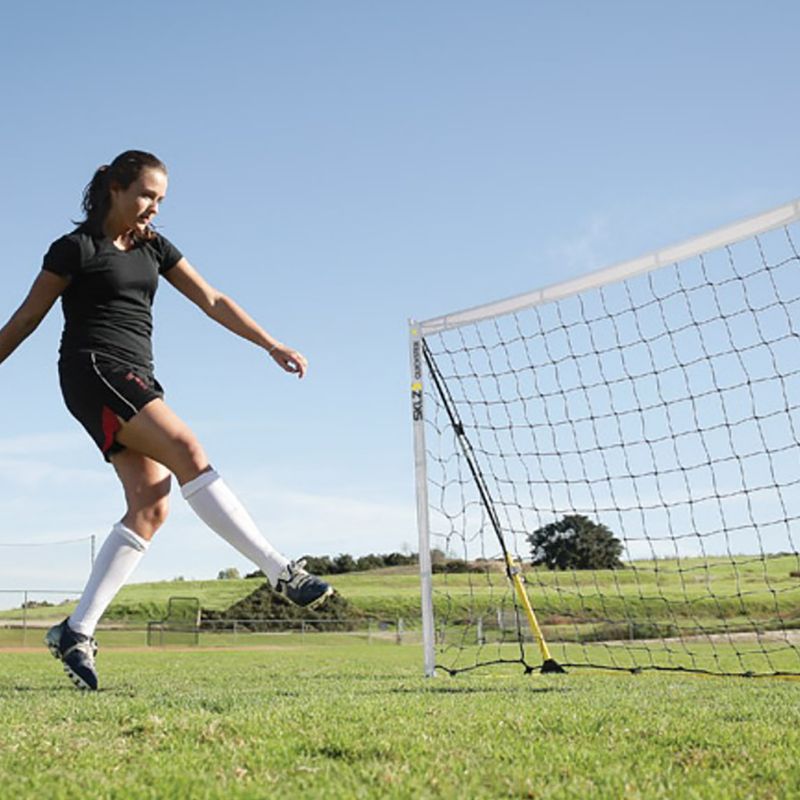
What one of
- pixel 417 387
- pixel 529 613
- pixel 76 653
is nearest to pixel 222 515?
pixel 76 653

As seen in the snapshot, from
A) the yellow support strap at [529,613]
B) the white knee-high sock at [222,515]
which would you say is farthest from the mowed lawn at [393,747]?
the yellow support strap at [529,613]

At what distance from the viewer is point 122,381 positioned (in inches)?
172

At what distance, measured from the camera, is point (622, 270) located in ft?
24.2

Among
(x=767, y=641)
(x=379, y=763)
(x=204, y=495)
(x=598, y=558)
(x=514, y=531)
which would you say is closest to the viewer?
(x=379, y=763)

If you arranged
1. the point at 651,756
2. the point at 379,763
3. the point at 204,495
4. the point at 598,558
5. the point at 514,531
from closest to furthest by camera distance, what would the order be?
the point at 379,763
the point at 651,756
the point at 204,495
the point at 514,531
the point at 598,558

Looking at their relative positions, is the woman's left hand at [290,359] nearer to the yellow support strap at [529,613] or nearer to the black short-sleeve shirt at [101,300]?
the black short-sleeve shirt at [101,300]

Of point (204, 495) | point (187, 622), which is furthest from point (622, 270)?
point (187, 622)

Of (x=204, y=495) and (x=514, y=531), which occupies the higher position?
(x=514, y=531)

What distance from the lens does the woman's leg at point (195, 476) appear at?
4.32 metres

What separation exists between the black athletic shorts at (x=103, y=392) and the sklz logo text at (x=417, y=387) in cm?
336

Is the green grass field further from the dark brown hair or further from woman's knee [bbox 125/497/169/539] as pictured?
the dark brown hair

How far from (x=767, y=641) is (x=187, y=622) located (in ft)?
77.0

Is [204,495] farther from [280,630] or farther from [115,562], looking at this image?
[280,630]

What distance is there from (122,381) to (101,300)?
444mm
